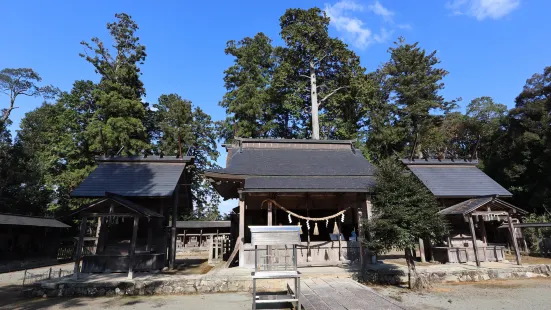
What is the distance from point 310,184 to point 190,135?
66.2 ft

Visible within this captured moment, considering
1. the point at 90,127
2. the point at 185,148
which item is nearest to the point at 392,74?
the point at 185,148

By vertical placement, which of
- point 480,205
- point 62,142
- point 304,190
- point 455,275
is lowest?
point 455,275

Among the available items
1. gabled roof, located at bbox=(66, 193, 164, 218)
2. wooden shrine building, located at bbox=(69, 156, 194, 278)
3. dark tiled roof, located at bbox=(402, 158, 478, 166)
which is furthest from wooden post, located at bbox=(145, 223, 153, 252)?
dark tiled roof, located at bbox=(402, 158, 478, 166)

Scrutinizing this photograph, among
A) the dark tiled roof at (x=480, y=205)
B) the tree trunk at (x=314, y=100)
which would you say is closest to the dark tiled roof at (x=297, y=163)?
the dark tiled roof at (x=480, y=205)

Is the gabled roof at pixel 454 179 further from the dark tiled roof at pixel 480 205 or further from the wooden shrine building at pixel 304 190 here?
the wooden shrine building at pixel 304 190

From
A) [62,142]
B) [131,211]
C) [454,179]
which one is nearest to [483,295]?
[454,179]

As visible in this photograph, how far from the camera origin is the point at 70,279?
10.5 m

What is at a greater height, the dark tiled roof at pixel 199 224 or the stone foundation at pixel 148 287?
the dark tiled roof at pixel 199 224

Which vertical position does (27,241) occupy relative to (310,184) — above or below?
below

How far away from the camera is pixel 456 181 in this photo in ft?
53.1

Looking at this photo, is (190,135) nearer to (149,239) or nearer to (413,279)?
(149,239)

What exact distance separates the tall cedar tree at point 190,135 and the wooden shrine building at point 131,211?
44.7ft

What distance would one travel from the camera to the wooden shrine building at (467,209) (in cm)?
1283

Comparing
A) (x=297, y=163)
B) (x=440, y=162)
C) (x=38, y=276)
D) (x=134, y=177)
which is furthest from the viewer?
(x=440, y=162)
